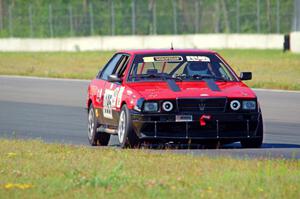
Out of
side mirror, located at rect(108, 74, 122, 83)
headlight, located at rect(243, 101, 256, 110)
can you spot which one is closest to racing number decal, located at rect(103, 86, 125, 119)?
side mirror, located at rect(108, 74, 122, 83)

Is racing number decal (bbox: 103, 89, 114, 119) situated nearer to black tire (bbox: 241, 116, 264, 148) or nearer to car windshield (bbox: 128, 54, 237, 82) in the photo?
car windshield (bbox: 128, 54, 237, 82)

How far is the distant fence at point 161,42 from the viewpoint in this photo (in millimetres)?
52062

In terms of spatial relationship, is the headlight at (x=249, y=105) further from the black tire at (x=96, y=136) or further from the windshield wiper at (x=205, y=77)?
the black tire at (x=96, y=136)

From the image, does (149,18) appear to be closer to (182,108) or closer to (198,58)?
(198,58)

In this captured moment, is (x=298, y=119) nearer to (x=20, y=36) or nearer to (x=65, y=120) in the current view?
(x=65, y=120)

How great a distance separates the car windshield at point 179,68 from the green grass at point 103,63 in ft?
43.3

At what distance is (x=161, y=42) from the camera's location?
53.9 meters

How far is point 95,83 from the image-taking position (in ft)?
56.2

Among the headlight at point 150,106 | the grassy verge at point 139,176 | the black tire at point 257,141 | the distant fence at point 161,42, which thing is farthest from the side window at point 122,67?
the distant fence at point 161,42

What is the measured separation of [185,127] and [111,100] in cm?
149

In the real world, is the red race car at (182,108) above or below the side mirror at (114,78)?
below

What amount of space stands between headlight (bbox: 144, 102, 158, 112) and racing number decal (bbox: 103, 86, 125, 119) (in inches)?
25.0

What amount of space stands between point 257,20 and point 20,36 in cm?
1683

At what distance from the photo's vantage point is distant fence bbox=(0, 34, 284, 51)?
52062mm
